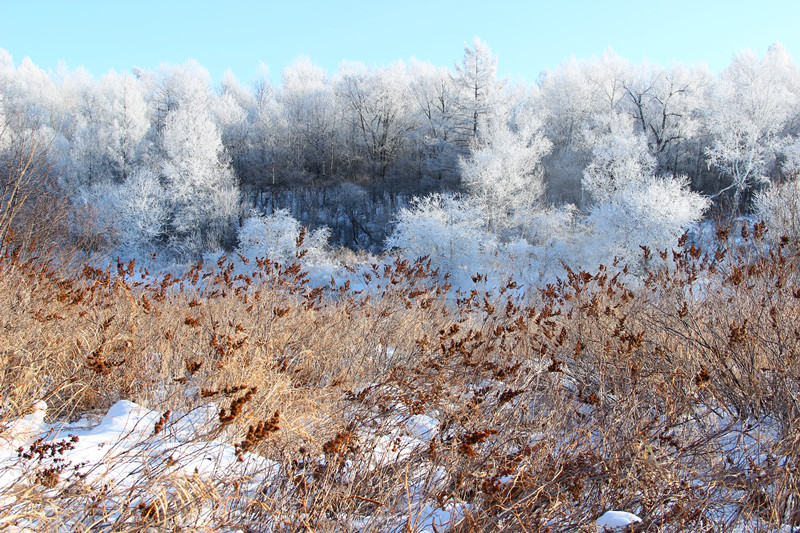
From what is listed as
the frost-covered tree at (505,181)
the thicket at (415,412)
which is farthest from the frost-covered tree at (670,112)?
the thicket at (415,412)

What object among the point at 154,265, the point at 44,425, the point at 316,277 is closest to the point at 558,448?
the point at 44,425

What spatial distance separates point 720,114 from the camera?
2561 centimetres

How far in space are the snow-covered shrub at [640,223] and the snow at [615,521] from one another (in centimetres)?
1649

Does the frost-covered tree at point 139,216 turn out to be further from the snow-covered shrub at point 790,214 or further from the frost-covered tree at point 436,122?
the snow-covered shrub at point 790,214

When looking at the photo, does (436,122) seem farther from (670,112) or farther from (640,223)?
(640,223)

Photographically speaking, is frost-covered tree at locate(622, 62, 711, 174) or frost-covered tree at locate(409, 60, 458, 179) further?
frost-covered tree at locate(409, 60, 458, 179)

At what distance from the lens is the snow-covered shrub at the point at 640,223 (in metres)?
17.1

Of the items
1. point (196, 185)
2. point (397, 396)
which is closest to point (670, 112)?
point (196, 185)

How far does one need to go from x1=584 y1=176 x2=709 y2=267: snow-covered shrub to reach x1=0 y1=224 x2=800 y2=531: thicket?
1313cm

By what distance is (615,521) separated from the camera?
1.79 m

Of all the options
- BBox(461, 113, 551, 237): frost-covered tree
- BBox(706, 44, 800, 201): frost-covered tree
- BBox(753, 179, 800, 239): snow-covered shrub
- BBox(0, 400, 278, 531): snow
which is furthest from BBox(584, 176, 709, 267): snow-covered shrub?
BBox(0, 400, 278, 531): snow

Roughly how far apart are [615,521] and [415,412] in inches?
41.5

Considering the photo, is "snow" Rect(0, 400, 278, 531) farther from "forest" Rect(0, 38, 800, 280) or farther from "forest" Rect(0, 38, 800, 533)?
"forest" Rect(0, 38, 800, 280)

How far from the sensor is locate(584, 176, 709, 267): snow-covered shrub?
1714cm
